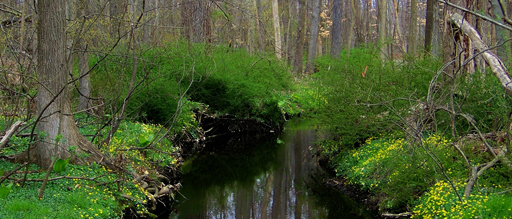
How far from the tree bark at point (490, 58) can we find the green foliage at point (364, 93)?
1384mm

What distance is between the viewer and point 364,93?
32.7 feet

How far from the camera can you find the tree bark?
6474 millimetres

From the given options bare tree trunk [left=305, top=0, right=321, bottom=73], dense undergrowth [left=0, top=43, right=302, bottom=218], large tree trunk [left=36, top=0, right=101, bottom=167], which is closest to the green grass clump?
dense undergrowth [left=0, top=43, right=302, bottom=218]

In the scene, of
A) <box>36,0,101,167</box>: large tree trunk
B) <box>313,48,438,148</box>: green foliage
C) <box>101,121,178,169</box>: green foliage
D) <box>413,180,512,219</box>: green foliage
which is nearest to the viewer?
<box>413,180,512,219</box>: green foliage

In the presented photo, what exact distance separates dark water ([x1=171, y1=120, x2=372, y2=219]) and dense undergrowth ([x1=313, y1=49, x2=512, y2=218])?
659mm

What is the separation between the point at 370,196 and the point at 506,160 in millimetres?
3118

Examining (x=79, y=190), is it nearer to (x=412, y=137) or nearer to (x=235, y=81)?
(x=412, y=137)

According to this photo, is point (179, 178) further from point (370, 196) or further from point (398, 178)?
point (398, 178)

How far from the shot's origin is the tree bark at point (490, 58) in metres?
6.47

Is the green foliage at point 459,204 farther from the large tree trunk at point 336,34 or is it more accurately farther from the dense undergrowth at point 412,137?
the large tree trunk at point 336,34

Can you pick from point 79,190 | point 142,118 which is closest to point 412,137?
point 79,190

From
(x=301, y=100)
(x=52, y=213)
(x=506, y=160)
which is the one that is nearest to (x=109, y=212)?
(x=52, y=213)

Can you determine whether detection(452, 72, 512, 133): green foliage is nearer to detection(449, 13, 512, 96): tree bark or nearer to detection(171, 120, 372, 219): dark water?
detection(449, 13, 512, 96): tree bark

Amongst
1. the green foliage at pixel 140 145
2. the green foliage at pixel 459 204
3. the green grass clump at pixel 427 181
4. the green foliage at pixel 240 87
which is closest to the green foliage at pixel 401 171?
the green grass clump at pixel 427 181
